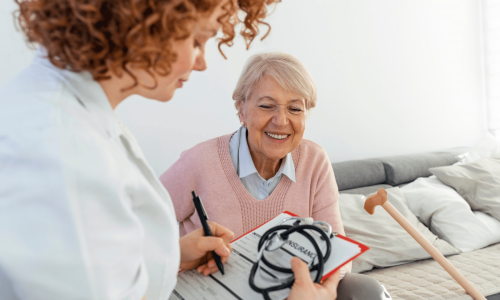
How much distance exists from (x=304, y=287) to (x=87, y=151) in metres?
0.41

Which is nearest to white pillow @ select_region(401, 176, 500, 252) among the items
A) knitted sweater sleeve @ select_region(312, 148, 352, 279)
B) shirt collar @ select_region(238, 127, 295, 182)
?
knitted sweater sleeve @ select_region(312, 148, 352, 279)

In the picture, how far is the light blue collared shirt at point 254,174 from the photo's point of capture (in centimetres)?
123

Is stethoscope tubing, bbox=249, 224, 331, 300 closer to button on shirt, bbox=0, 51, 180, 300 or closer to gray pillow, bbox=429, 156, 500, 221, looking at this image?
button on shirt, bbox=0, 51, 180, 300

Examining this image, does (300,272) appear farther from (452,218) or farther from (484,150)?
(484,150)

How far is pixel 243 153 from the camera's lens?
126 centimetres

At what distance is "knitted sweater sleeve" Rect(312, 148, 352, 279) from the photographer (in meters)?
1.18

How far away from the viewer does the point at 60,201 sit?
1.12 ft

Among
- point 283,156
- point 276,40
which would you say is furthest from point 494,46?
point 283,156

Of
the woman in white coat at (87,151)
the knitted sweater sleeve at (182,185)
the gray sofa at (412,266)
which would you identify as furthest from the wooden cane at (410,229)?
the woman in white coat at (87,151)

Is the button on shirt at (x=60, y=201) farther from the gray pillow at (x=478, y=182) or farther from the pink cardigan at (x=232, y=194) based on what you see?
the gray pillow at (x=478, y=182)

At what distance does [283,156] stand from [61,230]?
944 millimetres

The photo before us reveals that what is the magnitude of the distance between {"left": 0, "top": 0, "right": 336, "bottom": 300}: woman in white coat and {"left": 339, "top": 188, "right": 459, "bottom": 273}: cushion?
1.41m

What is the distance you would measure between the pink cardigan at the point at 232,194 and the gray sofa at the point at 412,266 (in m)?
0.54

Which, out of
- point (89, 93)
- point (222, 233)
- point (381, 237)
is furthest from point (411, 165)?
point (89, 93)
